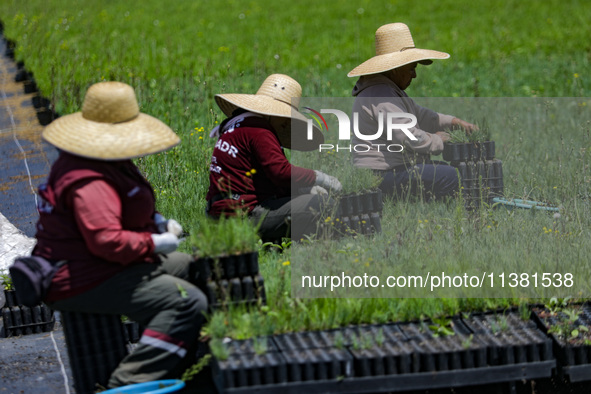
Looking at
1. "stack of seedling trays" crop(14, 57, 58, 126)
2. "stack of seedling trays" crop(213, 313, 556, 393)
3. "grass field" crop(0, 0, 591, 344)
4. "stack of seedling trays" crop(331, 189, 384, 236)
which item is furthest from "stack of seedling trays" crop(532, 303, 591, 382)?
"stack of seedling trays" crop(14, 57, 58, 126)

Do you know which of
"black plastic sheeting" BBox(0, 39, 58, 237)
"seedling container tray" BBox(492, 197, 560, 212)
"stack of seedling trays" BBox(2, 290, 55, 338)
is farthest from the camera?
"black plastic sheeting" BBox(0, 39, 58, 237)

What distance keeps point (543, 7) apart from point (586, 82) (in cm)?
909

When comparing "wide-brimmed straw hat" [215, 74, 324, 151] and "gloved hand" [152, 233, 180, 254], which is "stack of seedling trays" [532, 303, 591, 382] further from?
"wide-brimmed straw hat" [215, 74, 324, 151]

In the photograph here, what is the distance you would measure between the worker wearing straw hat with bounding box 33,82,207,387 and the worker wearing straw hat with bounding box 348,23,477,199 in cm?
240

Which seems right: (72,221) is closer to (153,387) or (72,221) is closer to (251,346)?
(153,387)

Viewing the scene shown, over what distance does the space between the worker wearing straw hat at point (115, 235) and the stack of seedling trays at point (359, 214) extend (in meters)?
1.73

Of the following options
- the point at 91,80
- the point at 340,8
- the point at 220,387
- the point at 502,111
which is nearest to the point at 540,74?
the point at 502,111

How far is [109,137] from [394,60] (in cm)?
281

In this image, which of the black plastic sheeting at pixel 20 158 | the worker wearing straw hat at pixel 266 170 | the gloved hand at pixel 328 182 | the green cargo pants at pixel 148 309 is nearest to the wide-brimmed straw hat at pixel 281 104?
the worker wearing straw hat at pixel 266 170

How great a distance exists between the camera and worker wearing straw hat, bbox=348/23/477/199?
5953 mm

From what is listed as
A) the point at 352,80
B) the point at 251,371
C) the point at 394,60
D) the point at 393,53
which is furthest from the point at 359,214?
the point at 352,80

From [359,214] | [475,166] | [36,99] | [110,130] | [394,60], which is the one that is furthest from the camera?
[36,99]

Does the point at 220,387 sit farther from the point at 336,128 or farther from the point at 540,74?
the point at 540,74

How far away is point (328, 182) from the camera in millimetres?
5457
